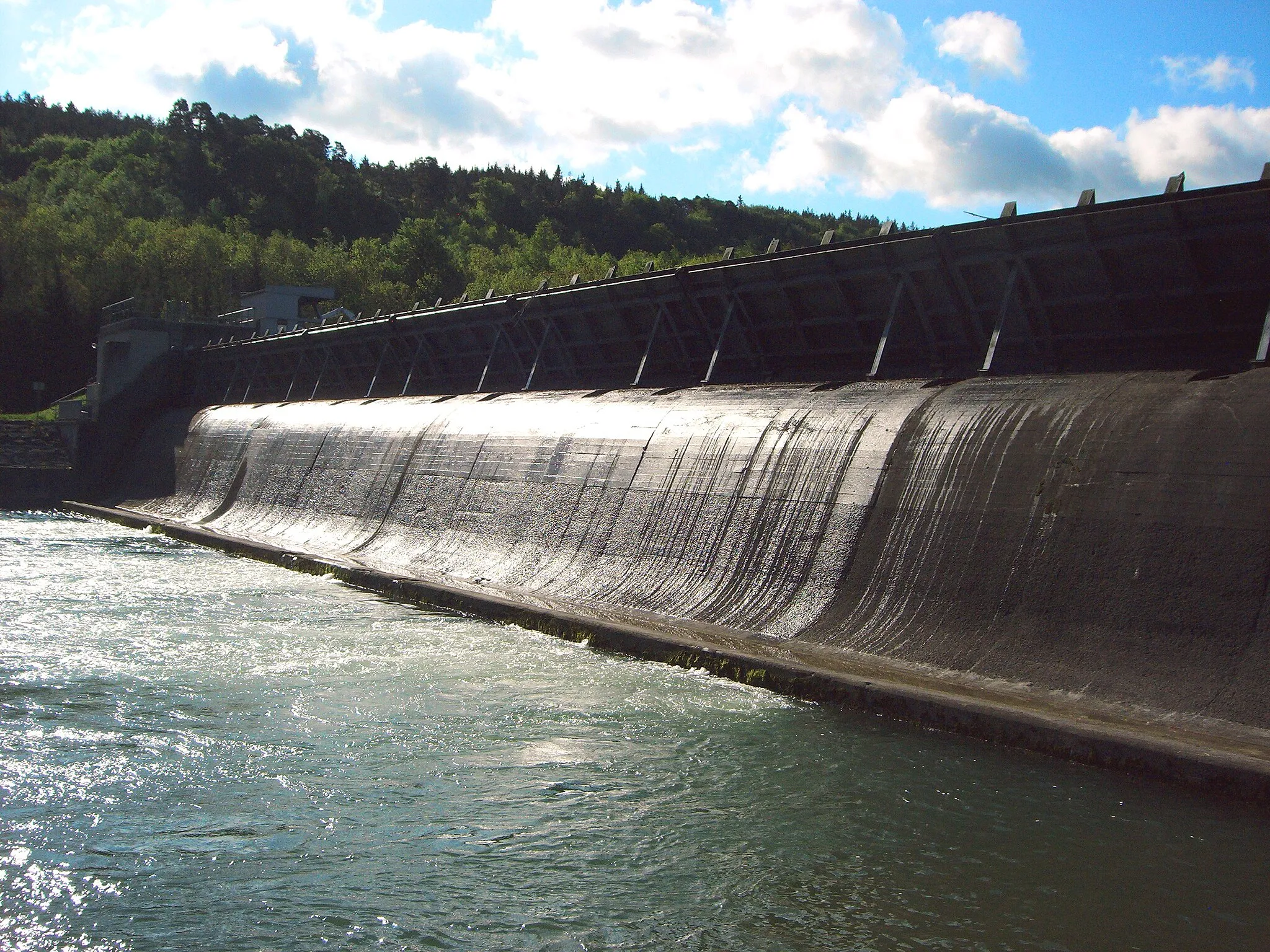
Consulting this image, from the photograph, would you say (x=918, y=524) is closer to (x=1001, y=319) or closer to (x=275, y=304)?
(x=1001, y=319)

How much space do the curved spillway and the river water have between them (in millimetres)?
1238

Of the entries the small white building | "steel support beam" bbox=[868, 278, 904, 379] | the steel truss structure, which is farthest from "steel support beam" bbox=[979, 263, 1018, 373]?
the small white building

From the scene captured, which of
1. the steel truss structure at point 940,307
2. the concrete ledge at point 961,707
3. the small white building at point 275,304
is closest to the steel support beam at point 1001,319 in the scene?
the steel truss structure at point 940,307

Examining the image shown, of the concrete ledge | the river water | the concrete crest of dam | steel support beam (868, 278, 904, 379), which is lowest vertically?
the river water

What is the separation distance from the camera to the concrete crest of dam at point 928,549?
23.5 feet

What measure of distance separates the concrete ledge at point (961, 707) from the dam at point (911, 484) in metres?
0.02

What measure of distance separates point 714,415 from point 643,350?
5522 millimetres

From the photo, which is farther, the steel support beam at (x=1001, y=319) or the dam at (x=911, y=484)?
the steel support beam at (x=1001, y=319)

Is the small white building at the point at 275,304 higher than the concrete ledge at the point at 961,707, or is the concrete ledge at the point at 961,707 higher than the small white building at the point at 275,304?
the small white building at the point at 275,304

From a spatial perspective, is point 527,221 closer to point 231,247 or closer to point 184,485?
point 231,247

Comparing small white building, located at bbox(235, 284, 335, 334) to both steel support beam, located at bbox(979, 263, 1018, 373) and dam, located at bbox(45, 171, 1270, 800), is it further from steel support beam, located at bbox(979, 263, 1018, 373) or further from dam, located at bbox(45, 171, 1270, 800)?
steel support beam, located at bbox(979, 263, 1018, 373)

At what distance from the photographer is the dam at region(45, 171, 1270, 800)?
7410 mm

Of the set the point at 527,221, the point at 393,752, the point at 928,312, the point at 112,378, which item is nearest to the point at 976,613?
the point at 393,752

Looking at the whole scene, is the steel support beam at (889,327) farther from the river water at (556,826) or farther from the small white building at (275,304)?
the small white building at (275,304)
